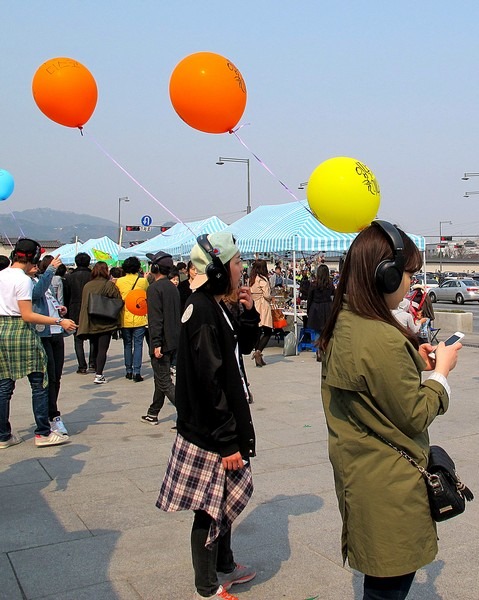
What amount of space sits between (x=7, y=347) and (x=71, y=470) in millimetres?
1211

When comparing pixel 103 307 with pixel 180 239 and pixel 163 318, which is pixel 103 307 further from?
pixel 180 239

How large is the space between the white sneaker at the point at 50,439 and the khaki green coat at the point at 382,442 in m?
4.39

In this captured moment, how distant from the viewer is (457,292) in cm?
3591

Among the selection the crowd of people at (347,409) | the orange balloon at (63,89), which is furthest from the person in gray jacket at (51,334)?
the crowd of people at (347,409)

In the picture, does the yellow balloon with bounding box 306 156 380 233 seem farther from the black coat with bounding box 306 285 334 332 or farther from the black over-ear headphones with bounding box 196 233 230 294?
the black coat with bounding box 306 285 334 332

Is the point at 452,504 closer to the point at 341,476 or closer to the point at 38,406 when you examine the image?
the point at 341,476

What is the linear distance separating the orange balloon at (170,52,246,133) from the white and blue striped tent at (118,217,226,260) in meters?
8.82

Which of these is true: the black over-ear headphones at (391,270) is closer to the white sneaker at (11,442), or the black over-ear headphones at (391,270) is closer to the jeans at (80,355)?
the white sneaker at (11,442)

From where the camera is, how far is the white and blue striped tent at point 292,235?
504 inches

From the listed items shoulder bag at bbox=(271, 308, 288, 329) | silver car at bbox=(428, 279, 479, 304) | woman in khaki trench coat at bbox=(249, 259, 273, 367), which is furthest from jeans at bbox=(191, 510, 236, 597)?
silver car at bbox=(428, 279, 479, 304)

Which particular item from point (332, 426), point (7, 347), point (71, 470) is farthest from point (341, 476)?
point (7, 347)

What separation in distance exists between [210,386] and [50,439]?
12.0 ft

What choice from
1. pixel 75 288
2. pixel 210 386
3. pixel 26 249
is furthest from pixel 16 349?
pixel 75 288

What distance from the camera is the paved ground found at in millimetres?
3408
